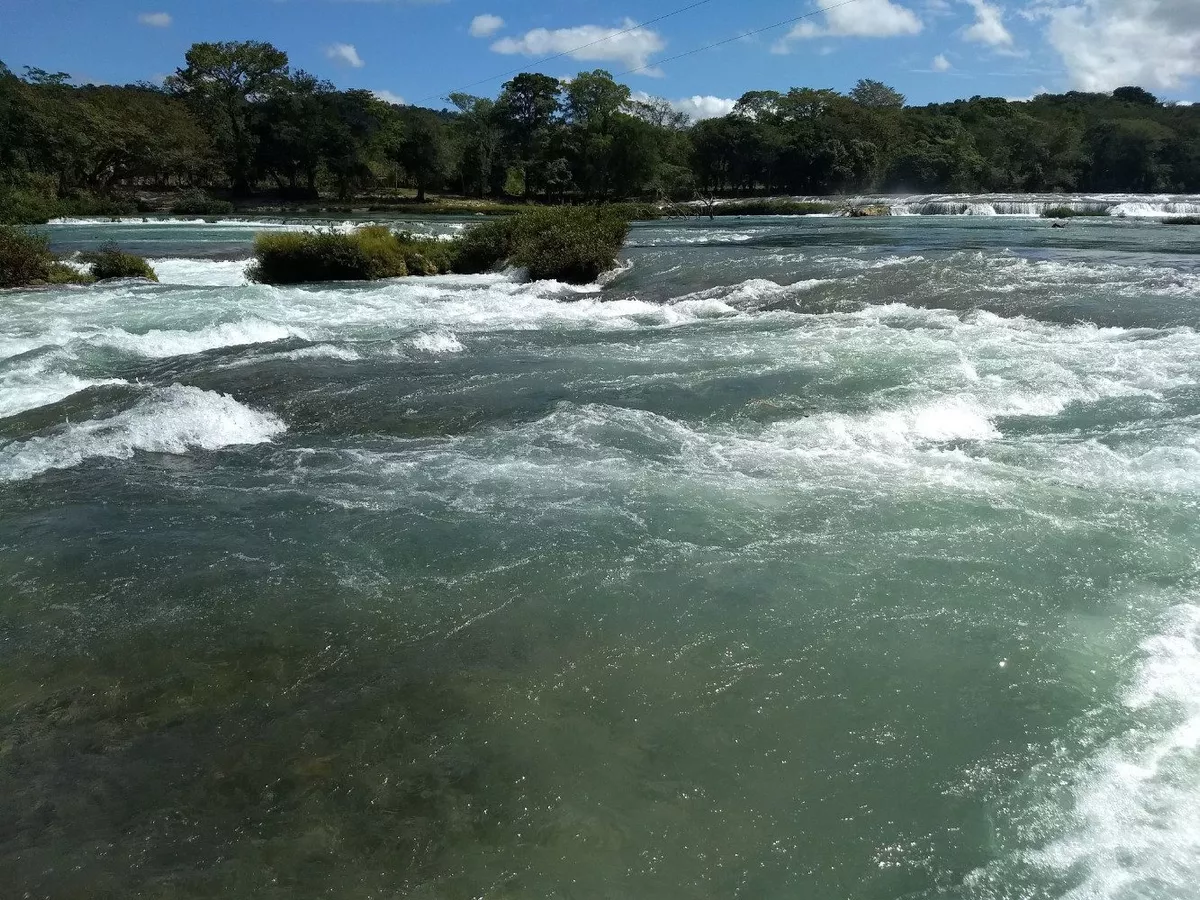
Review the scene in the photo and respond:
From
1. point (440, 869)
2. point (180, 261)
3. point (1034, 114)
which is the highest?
point (1034, 114)

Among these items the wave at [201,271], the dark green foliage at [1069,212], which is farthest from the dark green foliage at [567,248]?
the dark green foliage at [1069,212]

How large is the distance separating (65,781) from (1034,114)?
370ft

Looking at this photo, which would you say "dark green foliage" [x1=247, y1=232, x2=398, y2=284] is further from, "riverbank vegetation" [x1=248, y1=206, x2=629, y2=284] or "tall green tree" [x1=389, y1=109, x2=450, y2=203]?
"tall green tree" [x1=389, y1=109, x2=450, y2=203]

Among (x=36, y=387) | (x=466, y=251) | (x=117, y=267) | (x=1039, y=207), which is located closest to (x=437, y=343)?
(x=36, y=387)

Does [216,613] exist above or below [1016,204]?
below

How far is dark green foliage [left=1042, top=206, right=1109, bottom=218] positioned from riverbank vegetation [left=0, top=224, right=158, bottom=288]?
42809mm

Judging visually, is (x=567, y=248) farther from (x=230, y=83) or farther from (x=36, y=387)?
(x=230, y=83)

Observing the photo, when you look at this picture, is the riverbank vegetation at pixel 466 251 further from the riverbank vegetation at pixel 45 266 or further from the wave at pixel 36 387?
the wave at pixel 36 387

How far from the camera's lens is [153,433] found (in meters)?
9.73

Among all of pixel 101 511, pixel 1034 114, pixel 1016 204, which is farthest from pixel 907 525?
pixel 1034 114

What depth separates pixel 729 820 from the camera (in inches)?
163

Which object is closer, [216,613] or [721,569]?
[216,613]

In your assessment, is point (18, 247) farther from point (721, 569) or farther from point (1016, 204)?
point (1016, 204)

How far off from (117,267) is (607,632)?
23943mm
